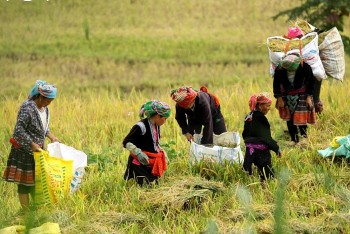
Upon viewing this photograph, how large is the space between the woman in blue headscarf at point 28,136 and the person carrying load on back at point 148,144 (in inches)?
25.5

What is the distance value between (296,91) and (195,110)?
3.44 feet

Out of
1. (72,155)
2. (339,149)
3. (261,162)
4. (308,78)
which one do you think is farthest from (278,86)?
(72,155)

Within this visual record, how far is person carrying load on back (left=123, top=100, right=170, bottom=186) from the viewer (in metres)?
4.98

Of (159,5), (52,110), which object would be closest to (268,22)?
(159,5)

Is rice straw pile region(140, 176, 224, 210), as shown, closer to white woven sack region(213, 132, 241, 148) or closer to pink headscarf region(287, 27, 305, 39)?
white woven sack region(213, 132, 241, 148)

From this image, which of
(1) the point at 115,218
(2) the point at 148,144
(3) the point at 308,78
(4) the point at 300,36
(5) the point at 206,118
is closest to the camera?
(1) the point at 115,218

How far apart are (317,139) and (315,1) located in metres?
5.35

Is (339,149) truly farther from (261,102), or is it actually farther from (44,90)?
(44,90)

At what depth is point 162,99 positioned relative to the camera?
374 inches

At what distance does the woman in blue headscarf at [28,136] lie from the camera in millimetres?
4828

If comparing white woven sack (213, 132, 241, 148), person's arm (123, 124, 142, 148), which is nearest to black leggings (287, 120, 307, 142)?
white woven sack (213, 132, 241, 148)

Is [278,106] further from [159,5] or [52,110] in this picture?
[159,5]

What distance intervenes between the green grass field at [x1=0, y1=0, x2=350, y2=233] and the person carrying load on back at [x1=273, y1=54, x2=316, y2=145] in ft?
0.97

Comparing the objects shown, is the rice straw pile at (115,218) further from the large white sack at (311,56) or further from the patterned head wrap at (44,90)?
the large white sack at (311,56)
